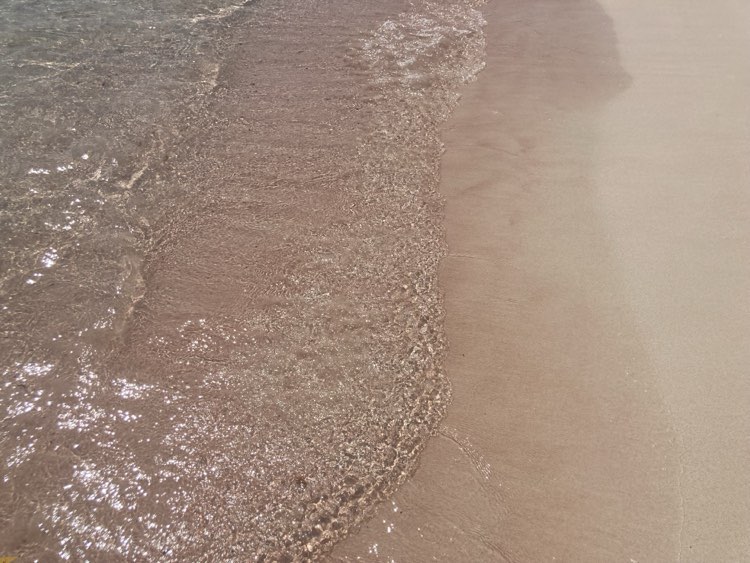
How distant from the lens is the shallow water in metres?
2.37

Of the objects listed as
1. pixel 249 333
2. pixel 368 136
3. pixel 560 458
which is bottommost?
pixel 560 458

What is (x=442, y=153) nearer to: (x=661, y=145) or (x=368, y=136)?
(x=368, y=136)

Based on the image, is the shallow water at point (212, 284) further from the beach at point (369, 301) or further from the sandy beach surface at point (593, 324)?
the sandy beach surface at point (593, 324)

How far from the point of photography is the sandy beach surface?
91.3 inches

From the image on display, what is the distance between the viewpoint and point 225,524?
7.47ft

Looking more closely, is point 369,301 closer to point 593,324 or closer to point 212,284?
point 212,284

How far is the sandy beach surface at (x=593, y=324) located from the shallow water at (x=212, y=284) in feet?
0.70

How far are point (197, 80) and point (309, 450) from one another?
367 cm

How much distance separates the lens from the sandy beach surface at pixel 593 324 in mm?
2318

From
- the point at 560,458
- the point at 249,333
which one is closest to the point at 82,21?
the point at 249,333

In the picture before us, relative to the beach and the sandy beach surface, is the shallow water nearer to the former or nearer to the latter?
the beach

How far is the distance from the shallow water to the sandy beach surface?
8.4 inches

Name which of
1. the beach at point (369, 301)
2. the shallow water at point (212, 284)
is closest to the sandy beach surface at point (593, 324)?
the beach at point (369, 301)

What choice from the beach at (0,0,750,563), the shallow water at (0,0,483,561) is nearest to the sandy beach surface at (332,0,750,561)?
the beach at (0,0,750,563)
